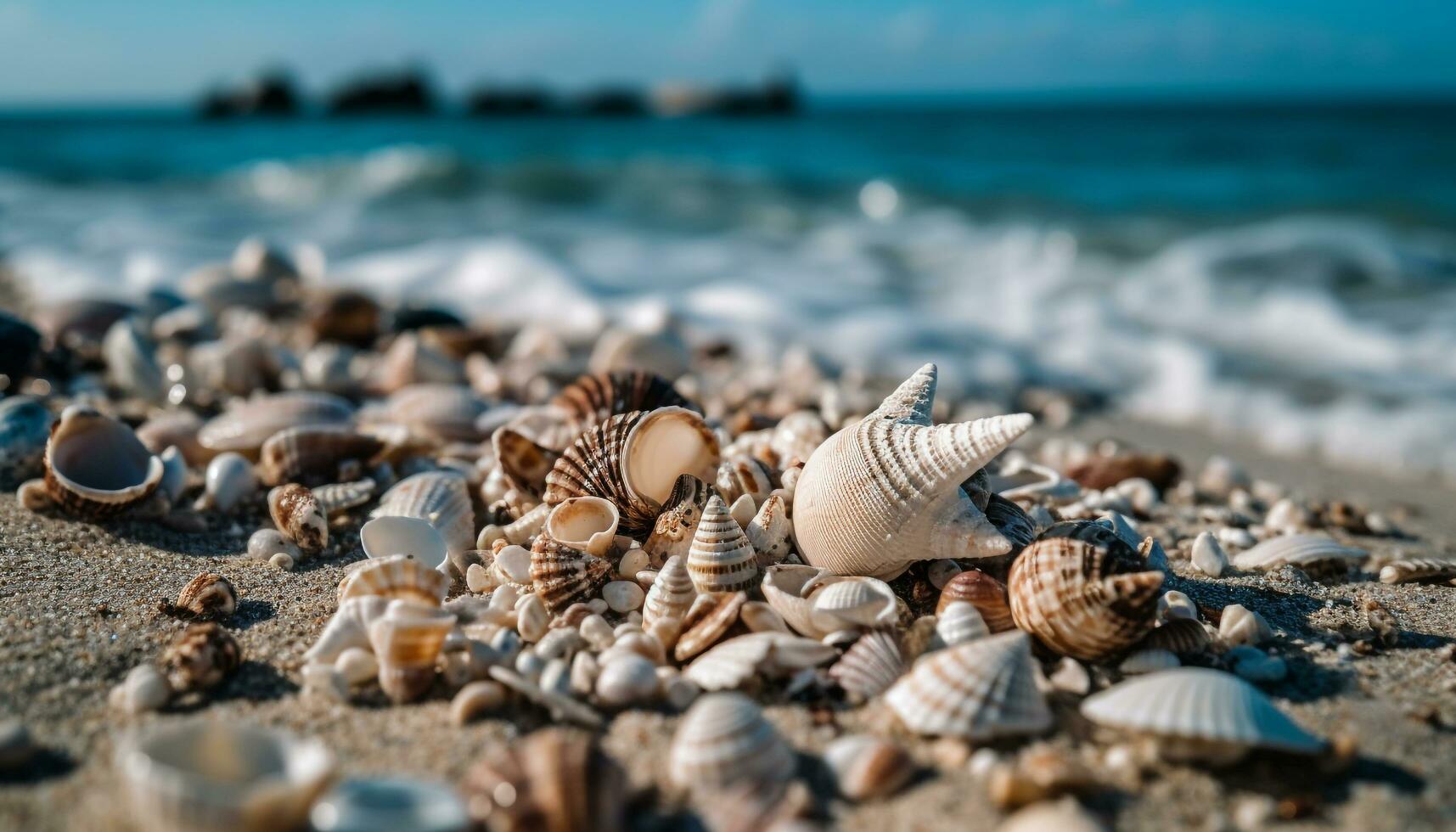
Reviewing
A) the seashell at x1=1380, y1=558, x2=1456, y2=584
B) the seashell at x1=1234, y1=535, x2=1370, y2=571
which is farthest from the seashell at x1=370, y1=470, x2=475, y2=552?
the seashell at x1=1380, y1=558, x2=1456, y2=584

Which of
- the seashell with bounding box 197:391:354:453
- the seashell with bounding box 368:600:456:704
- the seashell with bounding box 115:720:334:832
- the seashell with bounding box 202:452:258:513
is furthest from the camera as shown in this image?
the seashell with bounding box 197:391:354:453

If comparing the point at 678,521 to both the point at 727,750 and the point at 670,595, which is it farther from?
the point at 727,750

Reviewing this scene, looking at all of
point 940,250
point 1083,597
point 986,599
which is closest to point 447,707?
point 986,599

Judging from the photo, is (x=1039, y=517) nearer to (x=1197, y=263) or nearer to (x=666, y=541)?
(x=666, y=541)

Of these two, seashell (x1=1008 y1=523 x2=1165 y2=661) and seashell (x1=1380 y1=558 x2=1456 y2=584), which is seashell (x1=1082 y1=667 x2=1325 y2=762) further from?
seashell (x1=1380 y1=558 x2=1456 y2=584)

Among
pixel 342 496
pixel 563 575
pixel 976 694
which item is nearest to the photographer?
pixel 976 694
